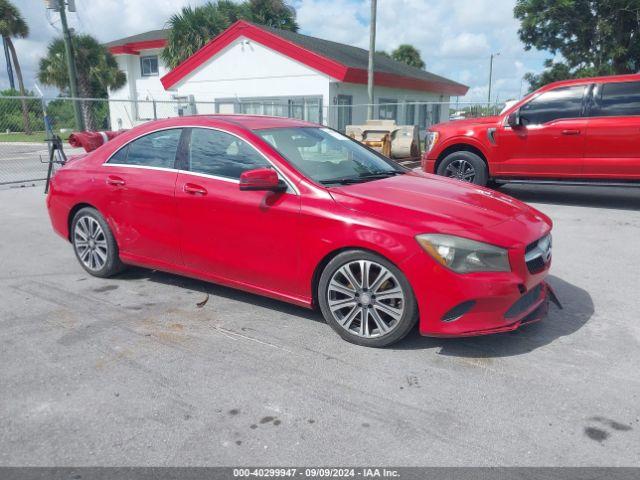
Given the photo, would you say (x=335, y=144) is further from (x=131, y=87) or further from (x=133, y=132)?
(x=131, y=87)

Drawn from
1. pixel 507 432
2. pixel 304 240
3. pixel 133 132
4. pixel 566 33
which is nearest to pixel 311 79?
pixel 566 33

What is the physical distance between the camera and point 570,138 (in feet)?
26.4

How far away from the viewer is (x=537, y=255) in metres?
3.57

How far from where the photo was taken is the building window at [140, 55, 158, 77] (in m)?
32.5

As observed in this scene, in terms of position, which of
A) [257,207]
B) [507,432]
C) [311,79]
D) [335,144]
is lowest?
[507,432]

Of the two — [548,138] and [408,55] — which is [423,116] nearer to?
[548,138]

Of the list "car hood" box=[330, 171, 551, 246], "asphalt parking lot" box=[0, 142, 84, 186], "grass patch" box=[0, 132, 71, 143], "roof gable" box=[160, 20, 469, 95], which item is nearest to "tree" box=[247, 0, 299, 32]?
"roof gable" box=[160, 20, 469, 95]

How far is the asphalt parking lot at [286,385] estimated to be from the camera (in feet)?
8.31

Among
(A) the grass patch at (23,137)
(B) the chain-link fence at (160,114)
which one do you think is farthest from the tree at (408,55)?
(A) the grass patch at (23,137)

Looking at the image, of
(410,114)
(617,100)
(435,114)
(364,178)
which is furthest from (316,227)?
(435,114)

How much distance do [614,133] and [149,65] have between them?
30561mm

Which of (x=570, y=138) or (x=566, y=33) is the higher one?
(x=566, y=33)

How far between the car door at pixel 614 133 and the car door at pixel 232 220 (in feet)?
20.0

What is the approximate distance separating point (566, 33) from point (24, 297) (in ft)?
80.3
